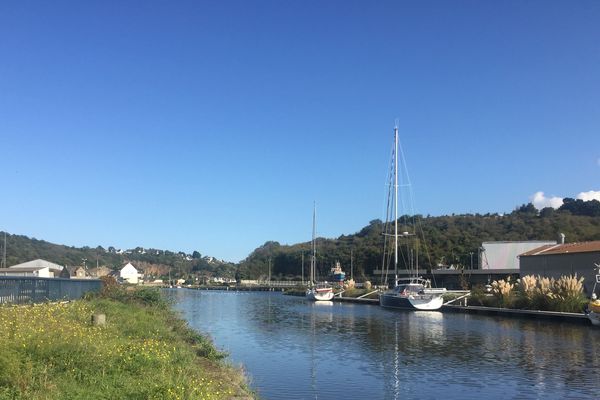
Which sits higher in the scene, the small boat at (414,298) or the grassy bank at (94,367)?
the grassy bank at (94,367)

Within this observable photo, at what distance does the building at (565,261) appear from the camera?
51688 mm

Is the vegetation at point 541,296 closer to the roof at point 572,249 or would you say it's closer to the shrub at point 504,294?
the shrub at point 504,294

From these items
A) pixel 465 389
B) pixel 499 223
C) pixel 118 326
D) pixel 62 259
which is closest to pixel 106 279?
pixel 118 326

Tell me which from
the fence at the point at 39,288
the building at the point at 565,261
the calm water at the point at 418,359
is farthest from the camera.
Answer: the building at the point at 565,261

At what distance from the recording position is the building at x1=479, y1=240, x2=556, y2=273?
91625 mm

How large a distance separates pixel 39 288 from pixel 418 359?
19727 millimetres

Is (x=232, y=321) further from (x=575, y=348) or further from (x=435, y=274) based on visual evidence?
(x=435, y=274)

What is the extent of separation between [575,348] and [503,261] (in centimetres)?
6801

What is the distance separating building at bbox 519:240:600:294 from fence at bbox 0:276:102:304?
137 ft

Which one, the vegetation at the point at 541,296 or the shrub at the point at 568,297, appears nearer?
the shrub at the point at 568,297

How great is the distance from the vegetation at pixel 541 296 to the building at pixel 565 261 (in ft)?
18.2

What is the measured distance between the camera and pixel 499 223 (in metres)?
146

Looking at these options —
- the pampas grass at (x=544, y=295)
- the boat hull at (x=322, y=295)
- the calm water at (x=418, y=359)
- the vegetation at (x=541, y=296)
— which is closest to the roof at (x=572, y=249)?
the vegetation at (x=541, y=296)

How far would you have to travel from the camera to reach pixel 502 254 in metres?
92.4
